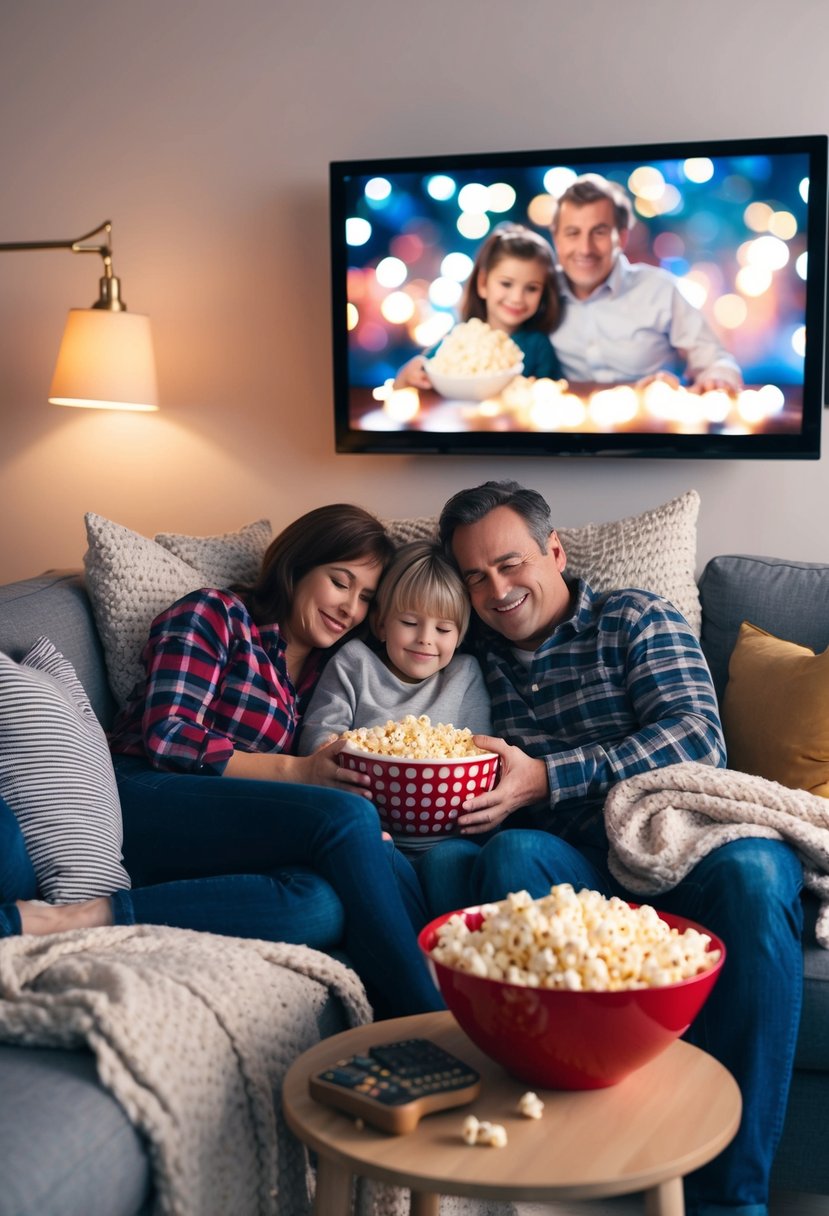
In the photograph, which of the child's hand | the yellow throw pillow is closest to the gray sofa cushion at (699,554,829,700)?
the yellow throw pillow

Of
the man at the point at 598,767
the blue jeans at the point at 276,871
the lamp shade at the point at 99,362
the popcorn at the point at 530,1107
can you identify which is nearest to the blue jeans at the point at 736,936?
the man at the point at 598,767

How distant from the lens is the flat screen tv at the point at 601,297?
2.61 metres

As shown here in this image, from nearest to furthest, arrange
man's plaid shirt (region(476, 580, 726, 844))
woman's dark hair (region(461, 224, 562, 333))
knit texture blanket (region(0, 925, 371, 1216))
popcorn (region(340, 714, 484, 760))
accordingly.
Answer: knit texture blanket (region(0, 925, 371, 1216)), popcorn (region(340, 714, 484, 760)), man's plaid shirt (region(476, 580, 726, 844)), woman's dark hair (region(461, 224, 562, 333))

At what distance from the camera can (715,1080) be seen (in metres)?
1.26

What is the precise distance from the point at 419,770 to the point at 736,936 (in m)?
0.53

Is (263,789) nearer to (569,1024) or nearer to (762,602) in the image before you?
(569,1024)

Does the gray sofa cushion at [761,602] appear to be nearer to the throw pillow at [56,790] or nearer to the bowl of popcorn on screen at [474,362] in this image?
the bowl of popcorn on screen at [474,362]

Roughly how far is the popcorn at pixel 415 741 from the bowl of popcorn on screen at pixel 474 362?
3.40 ft

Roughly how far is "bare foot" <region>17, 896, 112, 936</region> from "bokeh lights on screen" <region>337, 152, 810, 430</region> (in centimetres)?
151

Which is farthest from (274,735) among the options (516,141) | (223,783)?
(516,141)

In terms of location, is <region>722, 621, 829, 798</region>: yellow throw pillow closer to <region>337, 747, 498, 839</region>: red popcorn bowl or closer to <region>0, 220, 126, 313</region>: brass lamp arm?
<region>337, 747, 498, 839</region>: red popcorn bowl

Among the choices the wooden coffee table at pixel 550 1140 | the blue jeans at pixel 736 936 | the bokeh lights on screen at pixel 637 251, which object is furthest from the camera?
the bokeh lights on screen at pixel 637 251

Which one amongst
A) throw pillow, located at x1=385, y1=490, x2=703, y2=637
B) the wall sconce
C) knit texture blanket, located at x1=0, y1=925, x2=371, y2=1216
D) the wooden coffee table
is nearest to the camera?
the wooden coffee table

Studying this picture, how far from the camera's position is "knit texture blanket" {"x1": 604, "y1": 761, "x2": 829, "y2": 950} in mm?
1861
